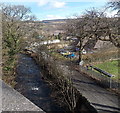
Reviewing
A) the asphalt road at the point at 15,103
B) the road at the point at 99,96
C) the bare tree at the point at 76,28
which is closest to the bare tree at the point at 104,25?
the bare tree at the point at 76,28

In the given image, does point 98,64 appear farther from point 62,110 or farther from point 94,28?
point 62,110

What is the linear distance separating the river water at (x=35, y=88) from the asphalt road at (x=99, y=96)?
1.76 m

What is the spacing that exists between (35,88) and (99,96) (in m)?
4.54

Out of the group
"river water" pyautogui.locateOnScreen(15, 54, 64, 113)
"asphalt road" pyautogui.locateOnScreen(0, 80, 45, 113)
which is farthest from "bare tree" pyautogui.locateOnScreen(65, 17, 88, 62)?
"asphalt road" pyautogui.locateOnScreen(0, 80, 45, 113)

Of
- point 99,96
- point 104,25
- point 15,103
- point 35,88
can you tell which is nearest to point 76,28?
point 104,25

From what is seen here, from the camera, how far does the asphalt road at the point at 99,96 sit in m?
6.95

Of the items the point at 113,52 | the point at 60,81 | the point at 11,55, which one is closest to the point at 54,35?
the point at 113,52

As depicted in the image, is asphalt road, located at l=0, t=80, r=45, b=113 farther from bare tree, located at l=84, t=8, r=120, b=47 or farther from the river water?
bare tree, located at l=84, t=8, r=120, b=47

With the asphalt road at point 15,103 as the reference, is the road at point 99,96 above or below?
below

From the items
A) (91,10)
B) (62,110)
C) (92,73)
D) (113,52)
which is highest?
(91,10)

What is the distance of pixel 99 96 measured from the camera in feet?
27.3

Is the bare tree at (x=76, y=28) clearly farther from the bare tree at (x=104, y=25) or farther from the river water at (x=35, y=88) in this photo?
the river water at (x=35, y=88)

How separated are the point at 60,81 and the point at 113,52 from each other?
12.0 m

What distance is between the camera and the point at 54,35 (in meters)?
35.0
